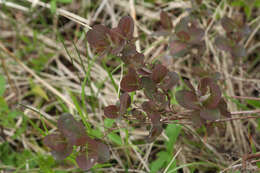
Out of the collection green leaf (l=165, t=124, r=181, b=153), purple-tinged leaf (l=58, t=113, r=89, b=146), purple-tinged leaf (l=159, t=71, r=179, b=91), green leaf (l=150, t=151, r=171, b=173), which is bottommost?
green leaf (l=150, t=151, r=171, b=173)

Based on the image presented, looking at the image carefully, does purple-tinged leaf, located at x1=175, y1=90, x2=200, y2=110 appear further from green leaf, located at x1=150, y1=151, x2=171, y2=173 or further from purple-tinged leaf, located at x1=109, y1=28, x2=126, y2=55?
green leaf, located at x1=150, y1=151, x2=171, y2=173

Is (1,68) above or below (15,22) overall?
below

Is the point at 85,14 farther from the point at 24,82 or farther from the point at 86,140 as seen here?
the point at 86,140

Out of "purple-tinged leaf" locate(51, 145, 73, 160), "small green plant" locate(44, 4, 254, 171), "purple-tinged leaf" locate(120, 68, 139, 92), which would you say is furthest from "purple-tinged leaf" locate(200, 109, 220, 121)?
"purple-tinged leaf" locate(51, 145, 73, 160)

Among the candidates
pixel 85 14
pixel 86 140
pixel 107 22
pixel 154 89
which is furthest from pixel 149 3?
pixel 86 140

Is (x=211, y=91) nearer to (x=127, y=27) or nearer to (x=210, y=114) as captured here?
(x=210, y=114)

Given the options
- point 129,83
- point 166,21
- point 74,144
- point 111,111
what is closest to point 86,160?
point 74,144

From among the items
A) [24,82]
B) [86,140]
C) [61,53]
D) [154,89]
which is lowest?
[86,140]
